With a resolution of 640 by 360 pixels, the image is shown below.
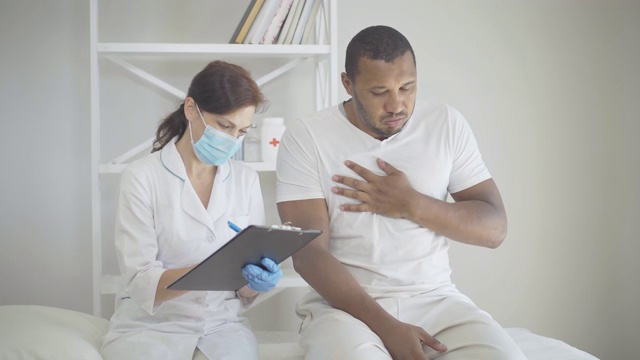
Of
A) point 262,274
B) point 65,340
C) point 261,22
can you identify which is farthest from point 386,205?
point 261,22

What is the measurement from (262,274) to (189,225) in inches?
12.2

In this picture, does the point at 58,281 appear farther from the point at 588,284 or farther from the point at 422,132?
the point at 588,284

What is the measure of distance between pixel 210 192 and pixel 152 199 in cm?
15

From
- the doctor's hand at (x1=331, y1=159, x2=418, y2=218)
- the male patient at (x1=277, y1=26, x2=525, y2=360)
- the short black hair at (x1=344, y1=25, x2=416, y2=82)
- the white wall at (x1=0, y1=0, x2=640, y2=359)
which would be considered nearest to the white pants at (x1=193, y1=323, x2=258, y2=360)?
the male patient at (x1=277, y1=26, x2=525, y2=360)

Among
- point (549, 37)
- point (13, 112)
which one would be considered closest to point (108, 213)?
point (13, 112)

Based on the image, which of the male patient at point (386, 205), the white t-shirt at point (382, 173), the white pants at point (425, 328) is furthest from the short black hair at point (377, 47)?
the white pants at point (425, 328)

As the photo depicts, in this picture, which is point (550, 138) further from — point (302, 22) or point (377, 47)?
point (377, 47)

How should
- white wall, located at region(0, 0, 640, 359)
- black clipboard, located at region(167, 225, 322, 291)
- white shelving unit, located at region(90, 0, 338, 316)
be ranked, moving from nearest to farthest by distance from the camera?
black clipboard, located at region(167, 225, 322, 291) → white shelving unit, located at region(90, 0, 338, 316) → white wall, located at region(0, 0, 640, 359)

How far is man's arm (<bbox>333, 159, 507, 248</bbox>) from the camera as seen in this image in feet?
5.48

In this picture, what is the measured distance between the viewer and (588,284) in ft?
9.20

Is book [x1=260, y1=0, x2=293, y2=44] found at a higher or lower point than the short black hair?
higher

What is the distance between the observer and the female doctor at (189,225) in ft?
5.49

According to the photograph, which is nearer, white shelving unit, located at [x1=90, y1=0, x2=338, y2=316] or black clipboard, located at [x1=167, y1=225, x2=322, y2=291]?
black clipboard, located at [x1=167, y1=225, x2=322, y2=291]

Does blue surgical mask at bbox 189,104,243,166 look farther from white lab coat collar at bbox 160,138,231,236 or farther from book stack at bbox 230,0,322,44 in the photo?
book stack at bbox 230,0,322,44
